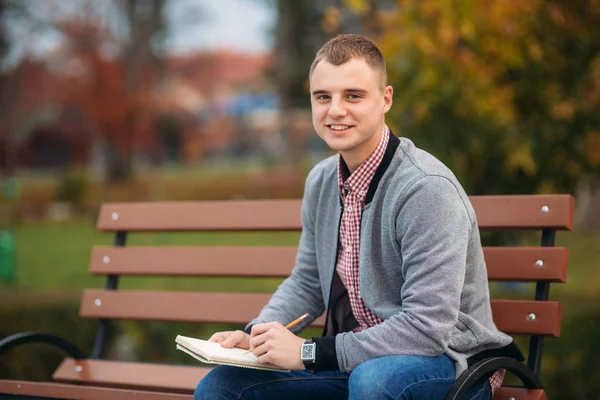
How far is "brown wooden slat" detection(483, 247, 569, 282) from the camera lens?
10.7 ft

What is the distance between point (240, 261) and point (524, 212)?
1250 mm

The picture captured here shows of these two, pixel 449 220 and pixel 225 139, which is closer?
pixel 449 220

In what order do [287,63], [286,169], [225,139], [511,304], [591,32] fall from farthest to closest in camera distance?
[225,139], [286,169], [287,63], [591,32], [511,304]

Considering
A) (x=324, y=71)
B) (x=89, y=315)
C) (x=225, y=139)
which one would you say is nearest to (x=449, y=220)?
(x=324, y=71)

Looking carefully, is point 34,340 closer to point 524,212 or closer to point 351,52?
point 351,52

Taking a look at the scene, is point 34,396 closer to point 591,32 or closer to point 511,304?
point 511,304

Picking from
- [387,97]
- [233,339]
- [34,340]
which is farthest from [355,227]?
[34,340]

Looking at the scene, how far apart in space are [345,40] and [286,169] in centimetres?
1677

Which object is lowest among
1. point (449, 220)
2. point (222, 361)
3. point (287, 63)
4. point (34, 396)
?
point (34, 396)

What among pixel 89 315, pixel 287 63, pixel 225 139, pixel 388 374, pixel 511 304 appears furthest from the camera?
pixel 225 139

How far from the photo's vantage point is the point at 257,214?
3846mm

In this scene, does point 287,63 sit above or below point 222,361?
above

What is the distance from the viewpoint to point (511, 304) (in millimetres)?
3281

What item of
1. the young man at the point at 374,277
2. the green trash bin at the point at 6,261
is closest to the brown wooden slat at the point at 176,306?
the young man at the point at 374,277
